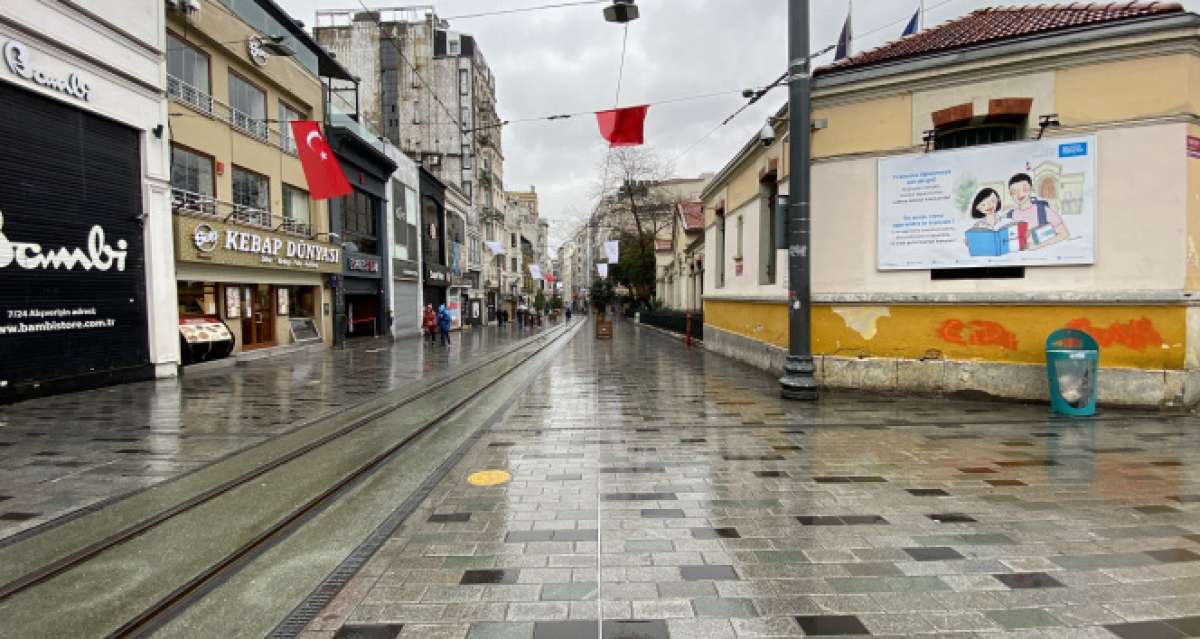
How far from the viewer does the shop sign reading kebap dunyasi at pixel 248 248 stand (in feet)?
46.8

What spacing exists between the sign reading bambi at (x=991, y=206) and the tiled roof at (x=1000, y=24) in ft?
5.85

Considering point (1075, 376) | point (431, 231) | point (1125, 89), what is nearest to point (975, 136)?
point (1125, 89)

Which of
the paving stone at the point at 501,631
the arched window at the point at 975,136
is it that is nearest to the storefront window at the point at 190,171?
the paving stone at the point at 501,631

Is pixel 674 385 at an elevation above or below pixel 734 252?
below

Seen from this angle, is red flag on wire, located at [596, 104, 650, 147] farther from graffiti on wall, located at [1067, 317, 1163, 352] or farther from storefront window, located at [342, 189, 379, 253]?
storefront window, located at [342, 189, 379, 253]

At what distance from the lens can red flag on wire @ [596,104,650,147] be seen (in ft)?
41.1

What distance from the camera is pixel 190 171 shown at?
15305 mm

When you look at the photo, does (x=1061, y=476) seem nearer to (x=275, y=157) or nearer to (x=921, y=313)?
(x=921, y=313)

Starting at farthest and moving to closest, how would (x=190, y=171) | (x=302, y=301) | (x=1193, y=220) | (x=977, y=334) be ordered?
1. (x=302, y=301)
2. (x=190, y=171)
3. (x=977, y=334)
4. (x=1193, y=220)

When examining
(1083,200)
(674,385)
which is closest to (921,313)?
(1083,200)

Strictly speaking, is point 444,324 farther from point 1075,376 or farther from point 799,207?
point 1075,376

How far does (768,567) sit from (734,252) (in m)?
14.7

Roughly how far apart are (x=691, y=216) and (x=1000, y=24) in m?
24.6

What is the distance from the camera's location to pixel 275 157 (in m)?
19.0
